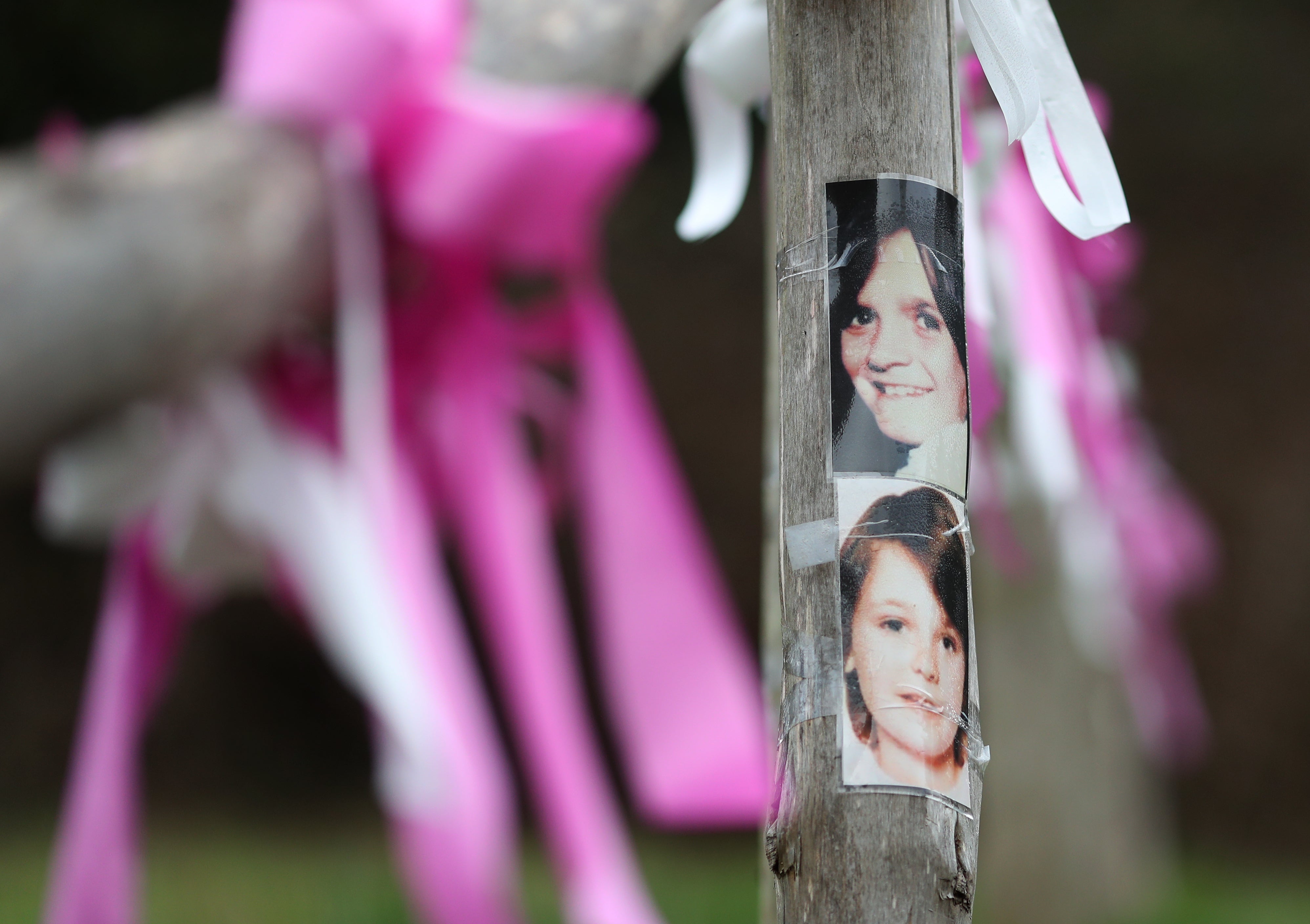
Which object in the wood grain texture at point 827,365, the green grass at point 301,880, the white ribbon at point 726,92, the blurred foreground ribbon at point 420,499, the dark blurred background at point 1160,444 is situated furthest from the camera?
the dark blurred background at point 1160,444

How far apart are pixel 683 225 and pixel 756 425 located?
271cm

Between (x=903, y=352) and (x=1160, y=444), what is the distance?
279 centimetres

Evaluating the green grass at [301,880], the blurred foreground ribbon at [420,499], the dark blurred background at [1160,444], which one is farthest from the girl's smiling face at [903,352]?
the dark blurred background at [1160,444]

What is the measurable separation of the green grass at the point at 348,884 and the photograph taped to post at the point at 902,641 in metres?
1.38

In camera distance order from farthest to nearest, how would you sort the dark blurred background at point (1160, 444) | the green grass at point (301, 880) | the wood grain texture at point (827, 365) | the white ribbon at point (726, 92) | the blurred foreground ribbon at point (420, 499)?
the dark blurred background at point (1160, 444) < the green grass at point (301, 880) < the blurred foreground ribbon at point (420, 499) < the white ribbon at point (726, 92) < the wood grain texture at point (827, 365)

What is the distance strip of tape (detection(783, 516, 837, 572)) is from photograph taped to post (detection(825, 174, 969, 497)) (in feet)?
0.05

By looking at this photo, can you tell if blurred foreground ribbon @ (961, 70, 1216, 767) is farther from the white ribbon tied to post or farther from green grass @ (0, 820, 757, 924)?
green grass @ (0, 820, 757, 924)

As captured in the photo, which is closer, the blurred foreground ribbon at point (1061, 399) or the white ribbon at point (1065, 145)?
the white ribbon at point (1065, 145)

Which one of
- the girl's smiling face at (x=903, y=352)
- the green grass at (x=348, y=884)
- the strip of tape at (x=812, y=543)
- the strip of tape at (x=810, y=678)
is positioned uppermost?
the girl's smiling face at (x=903, y=352)

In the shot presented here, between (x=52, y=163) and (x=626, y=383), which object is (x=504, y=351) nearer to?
(x=626, y=383)

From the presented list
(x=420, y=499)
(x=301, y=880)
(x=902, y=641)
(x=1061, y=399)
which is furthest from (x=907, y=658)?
(x=301, y=880)

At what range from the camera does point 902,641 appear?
35cm

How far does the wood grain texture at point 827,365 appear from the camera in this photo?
343 mm

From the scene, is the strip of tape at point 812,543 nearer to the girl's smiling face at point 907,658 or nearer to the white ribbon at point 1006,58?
the girl's smiling face at point 907,658
